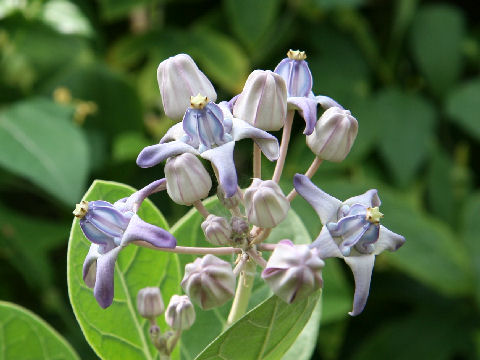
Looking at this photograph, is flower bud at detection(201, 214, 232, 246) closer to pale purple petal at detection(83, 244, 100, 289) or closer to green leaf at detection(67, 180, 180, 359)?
pale purple petal at detection(83, 244, 100, 289)

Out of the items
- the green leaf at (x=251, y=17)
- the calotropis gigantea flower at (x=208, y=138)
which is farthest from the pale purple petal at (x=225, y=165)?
the green leaf at (x=251, y=17)

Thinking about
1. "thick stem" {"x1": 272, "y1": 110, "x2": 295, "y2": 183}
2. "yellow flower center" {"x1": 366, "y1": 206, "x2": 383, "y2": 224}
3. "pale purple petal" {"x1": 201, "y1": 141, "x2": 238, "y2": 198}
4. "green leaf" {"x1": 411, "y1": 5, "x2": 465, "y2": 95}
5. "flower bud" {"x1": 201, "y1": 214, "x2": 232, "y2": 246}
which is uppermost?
"pale purple petal" {"x1": 201, "y1": 141, "x2": 238, "y2": 198}

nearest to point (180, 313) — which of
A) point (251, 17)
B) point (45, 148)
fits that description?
point (45, 148)

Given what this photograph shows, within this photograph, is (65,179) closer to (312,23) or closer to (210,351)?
(210,351)

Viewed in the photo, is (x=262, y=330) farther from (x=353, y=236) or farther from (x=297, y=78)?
A: (x=297, y=78)

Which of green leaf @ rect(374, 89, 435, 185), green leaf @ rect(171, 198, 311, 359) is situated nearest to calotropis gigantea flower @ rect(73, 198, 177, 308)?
green leaf @ rect(171, 198, 311, 359)

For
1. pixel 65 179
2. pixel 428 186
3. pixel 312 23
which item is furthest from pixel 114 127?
pixel 428 186

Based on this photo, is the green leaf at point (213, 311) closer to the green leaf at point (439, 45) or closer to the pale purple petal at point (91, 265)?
the pale purple petal at point (91, 265)
